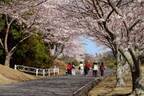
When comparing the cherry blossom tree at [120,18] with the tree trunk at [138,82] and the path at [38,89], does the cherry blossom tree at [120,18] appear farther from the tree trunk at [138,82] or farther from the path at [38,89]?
the path at [38,89]

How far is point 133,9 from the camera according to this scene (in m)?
22.2

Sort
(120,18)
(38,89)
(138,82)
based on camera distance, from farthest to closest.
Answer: (38,89) → (138,82) → (120,18)

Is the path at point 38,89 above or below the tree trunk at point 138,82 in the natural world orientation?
below

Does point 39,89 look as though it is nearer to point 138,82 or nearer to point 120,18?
point 138,82

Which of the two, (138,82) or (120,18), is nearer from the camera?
(120,18)

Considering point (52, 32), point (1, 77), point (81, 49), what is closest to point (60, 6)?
point (1, 77)

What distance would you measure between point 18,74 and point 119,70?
16.8 meters

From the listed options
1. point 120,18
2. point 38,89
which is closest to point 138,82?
point 120,18

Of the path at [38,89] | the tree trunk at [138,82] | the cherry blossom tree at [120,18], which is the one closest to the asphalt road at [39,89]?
the path at [38,89]

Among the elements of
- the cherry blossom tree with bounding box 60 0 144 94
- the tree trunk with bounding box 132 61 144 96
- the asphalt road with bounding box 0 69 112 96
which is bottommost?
the asphalt road with bounding box 0 69 112 96

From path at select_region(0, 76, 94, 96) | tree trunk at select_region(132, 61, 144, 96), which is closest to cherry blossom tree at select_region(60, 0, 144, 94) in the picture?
tree trunk at select_region(132, 61, 144, 96)

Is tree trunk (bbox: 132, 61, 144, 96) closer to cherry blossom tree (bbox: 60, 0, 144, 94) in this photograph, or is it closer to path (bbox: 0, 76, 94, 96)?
cherry blossom tree (bbox: 60, 0, 144, 94)

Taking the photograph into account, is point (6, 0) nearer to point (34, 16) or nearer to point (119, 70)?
point (34, 16)

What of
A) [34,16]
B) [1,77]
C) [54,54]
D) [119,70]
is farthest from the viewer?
[54,54]
